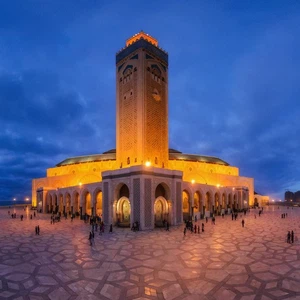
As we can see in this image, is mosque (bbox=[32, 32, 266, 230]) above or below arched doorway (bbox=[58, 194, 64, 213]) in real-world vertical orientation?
above

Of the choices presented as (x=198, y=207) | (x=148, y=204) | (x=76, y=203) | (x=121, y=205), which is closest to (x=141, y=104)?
(x=121, y=205)

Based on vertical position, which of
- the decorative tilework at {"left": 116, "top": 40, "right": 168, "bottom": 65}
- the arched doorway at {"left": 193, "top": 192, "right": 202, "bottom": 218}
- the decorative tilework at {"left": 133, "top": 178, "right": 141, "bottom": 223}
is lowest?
the arched doorway at {"left": 193, "top": 192, "right": 202, "bottom": 218}

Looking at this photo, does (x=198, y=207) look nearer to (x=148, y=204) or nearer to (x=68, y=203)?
(x=148, y=204)

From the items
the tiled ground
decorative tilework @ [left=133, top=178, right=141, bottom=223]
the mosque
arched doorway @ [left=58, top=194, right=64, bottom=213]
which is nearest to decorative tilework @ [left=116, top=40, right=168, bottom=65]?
the mosque

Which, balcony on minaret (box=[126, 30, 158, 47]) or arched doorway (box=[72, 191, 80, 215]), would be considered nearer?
balcony on minaret (box=[126, 30, 158, 47])

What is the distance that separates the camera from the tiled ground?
315 inches

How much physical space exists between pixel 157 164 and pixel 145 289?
74.1 ft

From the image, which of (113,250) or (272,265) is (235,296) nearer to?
(272,265)

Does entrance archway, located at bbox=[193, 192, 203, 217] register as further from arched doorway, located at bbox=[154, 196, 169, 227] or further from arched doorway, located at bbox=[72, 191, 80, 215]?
arched doorway, located at bbox=[72, 191, 80, 215]

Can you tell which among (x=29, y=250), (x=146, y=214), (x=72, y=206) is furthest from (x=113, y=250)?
(x=72, y=206)

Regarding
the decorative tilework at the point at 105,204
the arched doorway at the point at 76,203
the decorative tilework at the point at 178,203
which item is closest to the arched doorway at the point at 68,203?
the arched doorway at the point at 76,203

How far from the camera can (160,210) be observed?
23953 millimetres

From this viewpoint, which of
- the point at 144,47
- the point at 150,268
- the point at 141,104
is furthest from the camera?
the point at 144,47

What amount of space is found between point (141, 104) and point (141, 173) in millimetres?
11180
